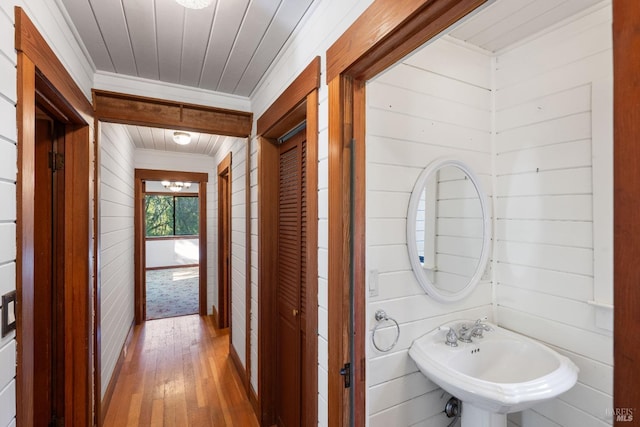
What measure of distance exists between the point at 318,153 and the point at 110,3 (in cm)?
114

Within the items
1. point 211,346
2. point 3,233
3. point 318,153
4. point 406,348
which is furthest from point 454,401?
point 211,346

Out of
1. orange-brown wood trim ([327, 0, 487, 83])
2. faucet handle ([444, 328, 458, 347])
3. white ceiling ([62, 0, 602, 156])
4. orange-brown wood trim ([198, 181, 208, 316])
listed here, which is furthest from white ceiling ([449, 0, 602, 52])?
orange-brown wood trim ([198, 181, 208, 316])

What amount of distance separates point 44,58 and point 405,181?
1622 millimetres

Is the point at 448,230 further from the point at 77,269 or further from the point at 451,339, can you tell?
the point at 77,269

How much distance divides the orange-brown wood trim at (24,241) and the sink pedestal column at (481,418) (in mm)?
1847

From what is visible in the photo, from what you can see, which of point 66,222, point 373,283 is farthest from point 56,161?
point 373,283

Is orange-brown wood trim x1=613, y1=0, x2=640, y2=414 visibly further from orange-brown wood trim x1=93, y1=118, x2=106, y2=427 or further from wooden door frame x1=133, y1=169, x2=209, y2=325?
wooden door frame x1=133, y1=169, x2=209, y2=325

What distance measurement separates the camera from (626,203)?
43 centimetres

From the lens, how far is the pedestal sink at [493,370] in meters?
1.18

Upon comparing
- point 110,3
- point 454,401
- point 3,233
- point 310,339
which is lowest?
point 454,401

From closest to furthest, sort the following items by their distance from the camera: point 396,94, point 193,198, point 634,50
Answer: point 634,50 → point 396,94 → point 193,198

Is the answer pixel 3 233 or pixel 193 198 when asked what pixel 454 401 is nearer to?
pixel 3 233

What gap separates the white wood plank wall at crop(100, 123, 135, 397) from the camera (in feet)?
7.66

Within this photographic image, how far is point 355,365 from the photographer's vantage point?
1122 millimetres
